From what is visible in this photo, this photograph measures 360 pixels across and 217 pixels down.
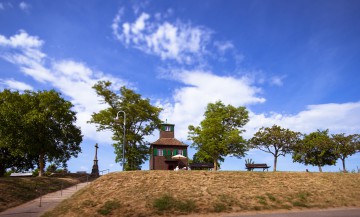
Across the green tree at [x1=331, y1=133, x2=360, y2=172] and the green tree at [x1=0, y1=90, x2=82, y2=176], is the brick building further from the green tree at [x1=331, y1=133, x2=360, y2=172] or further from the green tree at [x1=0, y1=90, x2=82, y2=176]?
the green tree at [x1=331, y1=133, x2=360, y2=172]

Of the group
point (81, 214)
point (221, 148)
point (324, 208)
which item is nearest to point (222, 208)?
point (324, 208)

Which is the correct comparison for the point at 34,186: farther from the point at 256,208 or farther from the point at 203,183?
the point at 256,208

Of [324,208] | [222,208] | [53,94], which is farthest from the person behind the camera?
[53,94]

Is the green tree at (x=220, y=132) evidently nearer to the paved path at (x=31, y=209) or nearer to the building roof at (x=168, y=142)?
the building roof at (x=168, y=142)

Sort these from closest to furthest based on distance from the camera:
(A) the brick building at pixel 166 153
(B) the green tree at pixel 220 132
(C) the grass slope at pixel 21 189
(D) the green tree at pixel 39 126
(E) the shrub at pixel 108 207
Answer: (E) the shrub at pixel 108 207, (C) the grass slope at pixel 21 189, (D) the green tree at pixel 39 126, (B) the green tree at pixel 220 132, (A) the brick building at pixel 166 153

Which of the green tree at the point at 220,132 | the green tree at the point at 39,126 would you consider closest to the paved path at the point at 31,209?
the green tree at the point at 39,126

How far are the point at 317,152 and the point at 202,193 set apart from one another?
4193 centimetres

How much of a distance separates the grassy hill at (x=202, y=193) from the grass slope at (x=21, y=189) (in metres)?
4.98

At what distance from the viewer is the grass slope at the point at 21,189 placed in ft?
71.3

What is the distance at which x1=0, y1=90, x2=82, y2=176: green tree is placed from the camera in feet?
117

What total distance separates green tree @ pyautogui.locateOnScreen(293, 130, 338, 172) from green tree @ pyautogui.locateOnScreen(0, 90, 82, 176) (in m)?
39.7

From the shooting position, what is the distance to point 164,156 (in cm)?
4906

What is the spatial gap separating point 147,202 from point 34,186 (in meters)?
15.1

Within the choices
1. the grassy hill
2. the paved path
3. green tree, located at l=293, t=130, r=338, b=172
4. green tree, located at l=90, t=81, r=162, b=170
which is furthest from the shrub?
green tree, located at l=293, t=130, r=338, b=172
